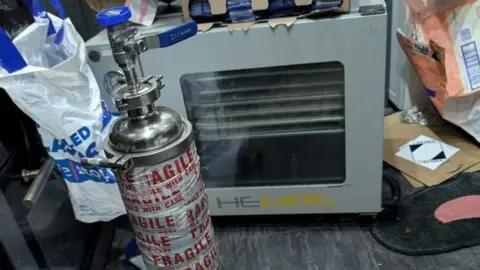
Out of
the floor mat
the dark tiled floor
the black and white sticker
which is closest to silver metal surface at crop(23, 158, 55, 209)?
the dark tiled floor

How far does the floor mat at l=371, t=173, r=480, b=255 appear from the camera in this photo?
141 cm

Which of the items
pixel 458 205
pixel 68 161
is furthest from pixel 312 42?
pixel 458 205

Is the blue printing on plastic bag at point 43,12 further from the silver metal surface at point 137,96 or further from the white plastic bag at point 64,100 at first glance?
the silver metal surface at point 137,96

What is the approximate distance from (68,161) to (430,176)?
1.22 metres

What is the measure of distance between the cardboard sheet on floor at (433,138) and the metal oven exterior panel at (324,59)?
1.30 feet

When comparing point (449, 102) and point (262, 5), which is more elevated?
point (262, 5)

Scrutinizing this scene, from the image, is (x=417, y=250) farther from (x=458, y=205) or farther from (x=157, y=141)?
(x=157, y=141)

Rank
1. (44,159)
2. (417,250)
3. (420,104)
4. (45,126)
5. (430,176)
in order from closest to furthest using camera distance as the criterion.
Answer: (45,126)
(44,159)
(417,250)
(430,176)
(420,104)

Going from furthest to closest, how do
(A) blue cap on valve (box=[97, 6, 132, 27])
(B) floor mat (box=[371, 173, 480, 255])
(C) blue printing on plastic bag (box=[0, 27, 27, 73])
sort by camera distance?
1. (B) floor mat (box=[371, 173, 480, 255])
2. (C) blue printing on plastic bag (box=[0, 27, 27, 73])
3. (A) blue cap on valve (box=[97, 6, 132, 27])

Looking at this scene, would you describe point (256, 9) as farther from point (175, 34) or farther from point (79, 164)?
point (79, 164)

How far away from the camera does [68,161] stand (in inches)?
44.0

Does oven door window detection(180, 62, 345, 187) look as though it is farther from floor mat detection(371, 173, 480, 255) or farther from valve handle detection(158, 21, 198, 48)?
valve handle detection(158, 21, 198, 48)

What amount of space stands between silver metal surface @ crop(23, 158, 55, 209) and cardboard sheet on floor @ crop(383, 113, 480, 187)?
121 cm

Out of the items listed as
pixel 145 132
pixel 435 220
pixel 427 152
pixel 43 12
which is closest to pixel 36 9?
pixel 43 12
